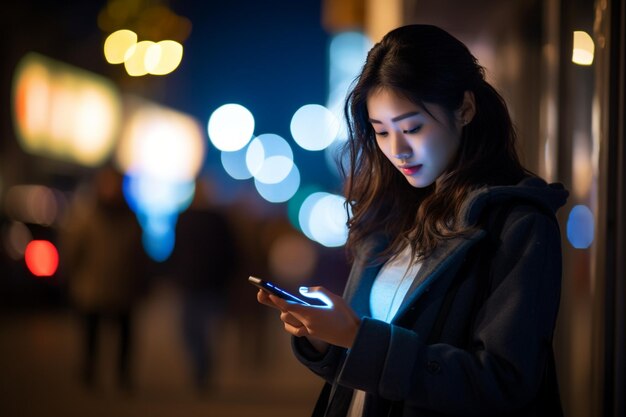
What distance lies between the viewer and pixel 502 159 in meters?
2.19

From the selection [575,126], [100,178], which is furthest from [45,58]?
[575,126]

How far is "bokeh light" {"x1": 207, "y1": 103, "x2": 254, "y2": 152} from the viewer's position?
30041 millimetres

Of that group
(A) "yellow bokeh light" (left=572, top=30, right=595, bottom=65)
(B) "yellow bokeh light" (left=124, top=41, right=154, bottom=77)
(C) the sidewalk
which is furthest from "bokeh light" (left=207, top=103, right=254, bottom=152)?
(A) "yellow bokeh light" (left=572, top=30, right=595, bottom=65)

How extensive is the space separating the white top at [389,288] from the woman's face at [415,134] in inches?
10.7

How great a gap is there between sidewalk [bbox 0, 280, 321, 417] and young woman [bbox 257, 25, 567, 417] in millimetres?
4450

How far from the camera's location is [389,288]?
231 cm

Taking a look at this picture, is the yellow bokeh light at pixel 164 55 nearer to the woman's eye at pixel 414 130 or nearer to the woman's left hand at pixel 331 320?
the woman's eye at pixel 414 130

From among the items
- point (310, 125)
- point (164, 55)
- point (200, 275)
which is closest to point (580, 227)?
point (200, 275)

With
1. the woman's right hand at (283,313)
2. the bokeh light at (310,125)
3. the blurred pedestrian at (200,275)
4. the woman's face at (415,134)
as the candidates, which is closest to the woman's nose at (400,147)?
the woman's face at (415,134)

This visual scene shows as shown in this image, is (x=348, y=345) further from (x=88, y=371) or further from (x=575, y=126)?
(x=88, y=371)

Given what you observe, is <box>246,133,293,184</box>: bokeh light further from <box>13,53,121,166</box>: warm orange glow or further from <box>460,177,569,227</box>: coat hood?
<box>460,177,569,227</box>: coat hood

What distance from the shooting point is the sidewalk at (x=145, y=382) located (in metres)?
6.59

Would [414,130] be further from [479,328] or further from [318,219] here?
[318,219]

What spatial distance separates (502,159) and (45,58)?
65.7 feet
